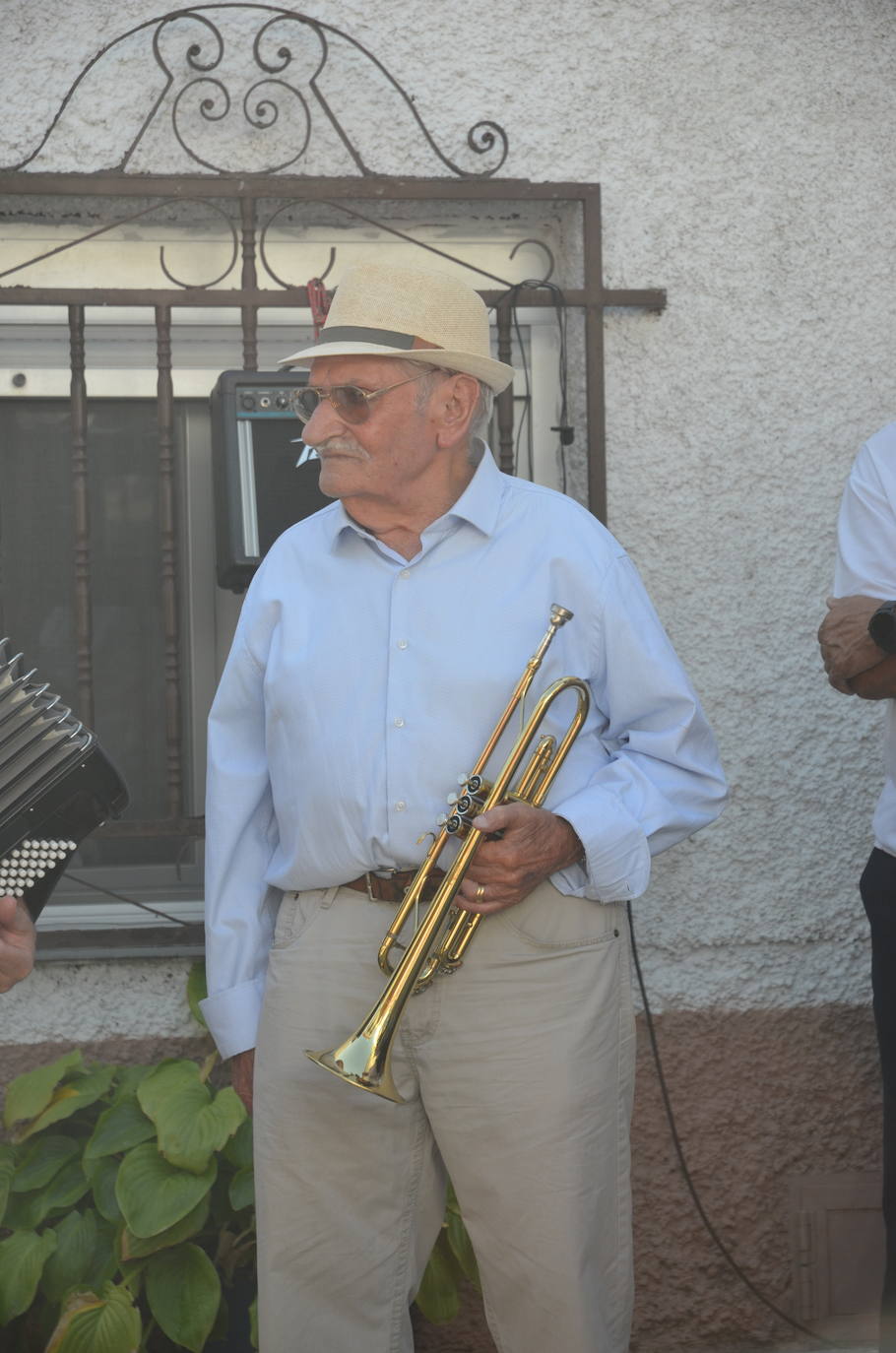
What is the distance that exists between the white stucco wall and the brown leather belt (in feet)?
4.07

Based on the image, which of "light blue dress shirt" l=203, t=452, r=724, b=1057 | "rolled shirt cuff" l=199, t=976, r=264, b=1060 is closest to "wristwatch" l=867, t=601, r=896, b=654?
"light blue dress shirt" l=203, t=452, r=724, b=1057

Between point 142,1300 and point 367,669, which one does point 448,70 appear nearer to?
point 367,669

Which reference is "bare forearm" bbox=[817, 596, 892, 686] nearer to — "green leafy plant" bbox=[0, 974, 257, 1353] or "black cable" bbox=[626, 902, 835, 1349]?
"black cable" bbox=[626, 902, 835, 1349]

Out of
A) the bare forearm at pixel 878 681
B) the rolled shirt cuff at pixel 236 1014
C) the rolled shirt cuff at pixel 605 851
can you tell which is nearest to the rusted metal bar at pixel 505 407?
the bare forearm at pixel 878 681

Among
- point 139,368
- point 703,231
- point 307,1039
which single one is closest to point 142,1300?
point 307,1039

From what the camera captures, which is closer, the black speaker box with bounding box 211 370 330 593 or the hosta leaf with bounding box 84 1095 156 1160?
the hosta leaf with bounding box 84 1095 156 1160

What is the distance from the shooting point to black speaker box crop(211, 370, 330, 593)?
3295mm

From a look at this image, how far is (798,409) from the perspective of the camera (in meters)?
3.60

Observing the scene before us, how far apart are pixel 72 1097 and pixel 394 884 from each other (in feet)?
3.85

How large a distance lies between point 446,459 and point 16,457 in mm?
1465

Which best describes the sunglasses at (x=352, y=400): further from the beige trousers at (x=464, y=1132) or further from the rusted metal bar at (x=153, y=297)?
the rusted metal bar at (x=153, y=297)

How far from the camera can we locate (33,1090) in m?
3.23

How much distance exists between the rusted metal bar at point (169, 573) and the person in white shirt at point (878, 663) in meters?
1.49

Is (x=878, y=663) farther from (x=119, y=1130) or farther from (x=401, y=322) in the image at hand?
(x=119, y=1130)
